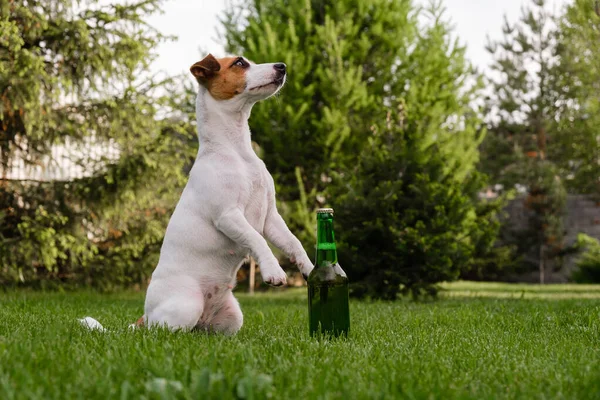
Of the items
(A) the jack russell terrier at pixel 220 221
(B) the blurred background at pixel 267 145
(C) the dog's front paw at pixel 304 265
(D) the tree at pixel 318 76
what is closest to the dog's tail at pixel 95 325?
(A) the jack russell terrier at pixel 220 221

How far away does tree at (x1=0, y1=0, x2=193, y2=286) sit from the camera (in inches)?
326

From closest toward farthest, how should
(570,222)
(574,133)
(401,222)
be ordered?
(401,222), (570,222), (574,133)

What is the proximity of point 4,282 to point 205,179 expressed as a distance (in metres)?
6.24

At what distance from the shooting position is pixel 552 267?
1861cm

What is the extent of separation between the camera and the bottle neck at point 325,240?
132 inches

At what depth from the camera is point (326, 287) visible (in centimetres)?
338

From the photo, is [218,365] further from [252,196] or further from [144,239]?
[144,239]

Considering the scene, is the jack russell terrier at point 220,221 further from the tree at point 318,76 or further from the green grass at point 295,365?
the tree at point 318,76

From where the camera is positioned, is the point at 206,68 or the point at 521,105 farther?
the point at 521,105

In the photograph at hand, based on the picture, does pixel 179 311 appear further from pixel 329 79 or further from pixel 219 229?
pixel 329 79

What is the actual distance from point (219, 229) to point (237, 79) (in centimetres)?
84

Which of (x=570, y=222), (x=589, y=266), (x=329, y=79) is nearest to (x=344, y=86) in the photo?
(x=329, y=79)

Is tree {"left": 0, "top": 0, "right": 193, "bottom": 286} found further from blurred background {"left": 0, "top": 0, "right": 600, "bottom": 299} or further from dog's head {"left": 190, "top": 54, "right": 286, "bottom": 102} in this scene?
dog's head {"left": 190, "top": 54, "right": 286, "bottom": 102}

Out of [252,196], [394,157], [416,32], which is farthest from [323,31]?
[252,196]
